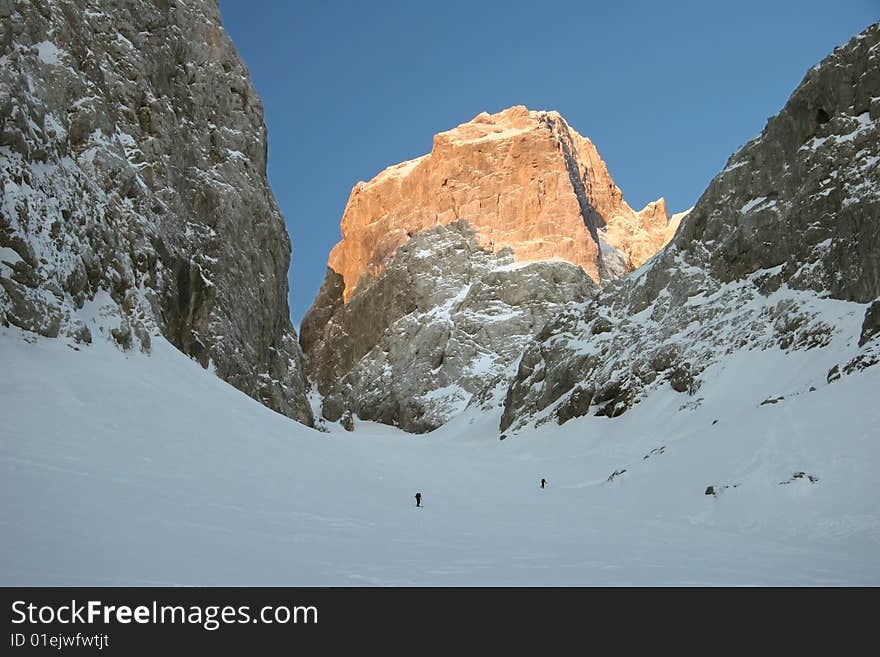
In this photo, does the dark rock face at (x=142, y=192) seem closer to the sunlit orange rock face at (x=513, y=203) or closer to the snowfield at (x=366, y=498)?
the snowfield at (x=366, y=498)

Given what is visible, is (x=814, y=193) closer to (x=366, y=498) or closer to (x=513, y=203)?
(x=366, y=498)

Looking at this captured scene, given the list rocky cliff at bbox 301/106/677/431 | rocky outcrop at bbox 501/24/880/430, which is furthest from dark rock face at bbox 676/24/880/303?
rocky cliff at bbox 301/106/677/431

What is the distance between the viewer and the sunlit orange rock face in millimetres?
140625

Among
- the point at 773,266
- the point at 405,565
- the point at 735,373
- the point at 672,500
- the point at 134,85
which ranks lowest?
the point at 405,565

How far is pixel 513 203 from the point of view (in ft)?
473

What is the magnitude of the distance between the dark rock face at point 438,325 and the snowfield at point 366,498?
77.8 metres

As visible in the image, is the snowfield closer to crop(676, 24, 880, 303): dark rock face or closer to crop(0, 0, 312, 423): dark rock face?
crop(0, 0, 312, 423): dark rock face

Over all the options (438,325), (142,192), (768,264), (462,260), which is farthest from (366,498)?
(462,260)

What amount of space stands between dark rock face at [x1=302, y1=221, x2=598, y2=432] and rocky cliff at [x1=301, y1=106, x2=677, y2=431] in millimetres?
223

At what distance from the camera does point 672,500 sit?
26.3m
